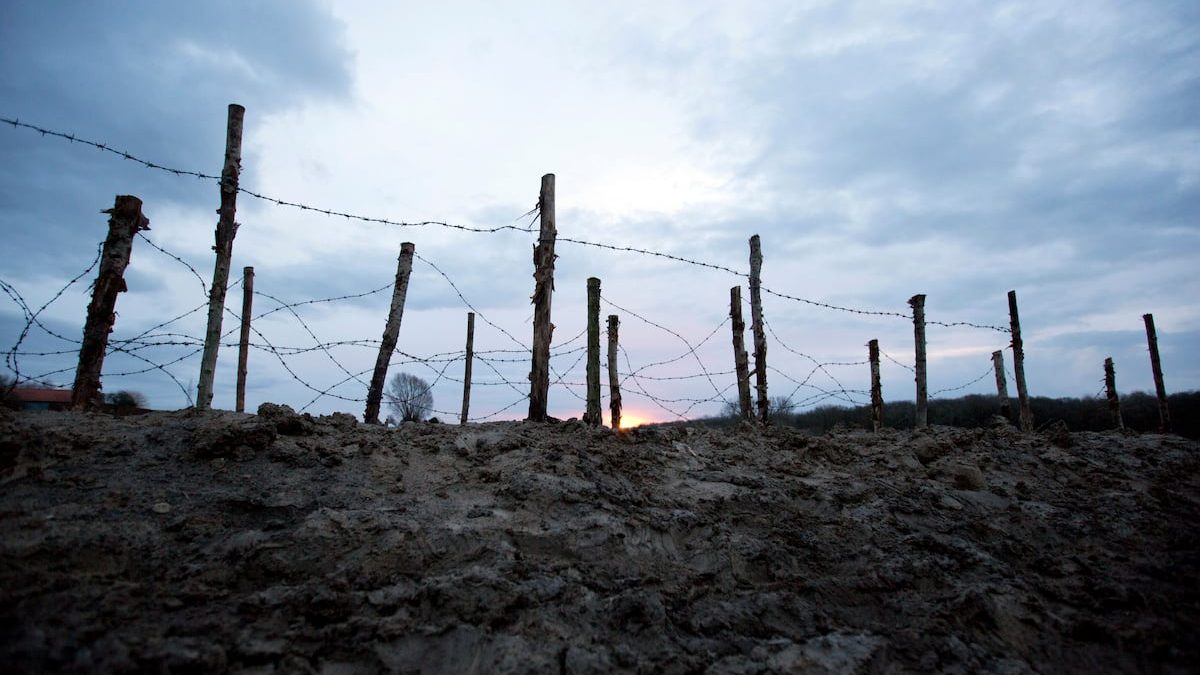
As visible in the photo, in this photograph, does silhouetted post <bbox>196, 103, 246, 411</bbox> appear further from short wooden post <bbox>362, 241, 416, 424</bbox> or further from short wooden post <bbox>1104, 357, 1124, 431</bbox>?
short wooden post <bbox>1104, 357, 1124, 431</bbox>

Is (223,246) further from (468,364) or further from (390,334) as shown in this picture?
(468,364)

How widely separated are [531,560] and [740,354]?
6.88m

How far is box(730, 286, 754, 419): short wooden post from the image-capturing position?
987 cm

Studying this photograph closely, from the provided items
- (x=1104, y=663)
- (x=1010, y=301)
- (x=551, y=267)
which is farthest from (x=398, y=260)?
(x=1010, y=301)

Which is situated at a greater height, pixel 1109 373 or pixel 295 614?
pixel 1109 373

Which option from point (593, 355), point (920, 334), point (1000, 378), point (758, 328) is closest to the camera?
point (593, 355)

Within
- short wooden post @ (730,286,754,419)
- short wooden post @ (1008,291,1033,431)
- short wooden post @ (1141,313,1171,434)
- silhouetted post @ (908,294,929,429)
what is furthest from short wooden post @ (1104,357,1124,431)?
short wooden post @ (730,286,754,419)

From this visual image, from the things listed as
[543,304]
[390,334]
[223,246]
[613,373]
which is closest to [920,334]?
[613,373]

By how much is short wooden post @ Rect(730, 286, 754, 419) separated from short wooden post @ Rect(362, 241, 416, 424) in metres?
5.41

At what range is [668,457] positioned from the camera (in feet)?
19.8

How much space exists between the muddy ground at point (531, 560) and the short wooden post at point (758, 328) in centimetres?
372

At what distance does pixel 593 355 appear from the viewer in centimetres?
790

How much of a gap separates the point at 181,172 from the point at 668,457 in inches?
228

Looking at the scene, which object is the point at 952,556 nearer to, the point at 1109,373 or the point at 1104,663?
the point at 1104,663
